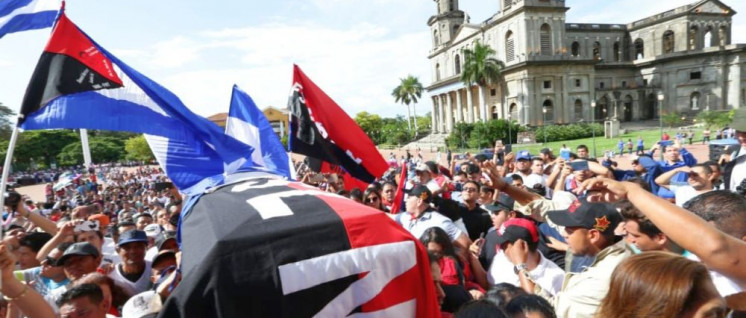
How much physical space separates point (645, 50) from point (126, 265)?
2865 inches

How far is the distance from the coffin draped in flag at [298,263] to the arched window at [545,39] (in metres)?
52.6

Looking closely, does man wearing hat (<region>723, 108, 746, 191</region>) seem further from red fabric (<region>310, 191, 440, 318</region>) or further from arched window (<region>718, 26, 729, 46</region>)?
arched window (<region>718, 26, 729, 46</region>)

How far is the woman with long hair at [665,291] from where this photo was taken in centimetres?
147

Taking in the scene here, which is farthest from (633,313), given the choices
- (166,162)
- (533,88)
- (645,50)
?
(645,50)

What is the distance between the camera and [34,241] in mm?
4379

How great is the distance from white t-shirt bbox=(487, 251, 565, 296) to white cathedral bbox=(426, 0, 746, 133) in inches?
1785

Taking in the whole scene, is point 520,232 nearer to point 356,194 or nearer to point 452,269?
point 452,269

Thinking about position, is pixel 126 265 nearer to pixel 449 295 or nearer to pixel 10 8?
pixel 10 8

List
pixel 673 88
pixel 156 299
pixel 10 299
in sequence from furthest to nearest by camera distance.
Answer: pixel 673 88, pixel 156 299, pixel 10 299

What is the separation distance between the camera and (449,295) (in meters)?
3.07

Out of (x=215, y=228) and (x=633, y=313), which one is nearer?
(x=633, y=313)

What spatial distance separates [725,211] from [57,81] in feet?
15.7

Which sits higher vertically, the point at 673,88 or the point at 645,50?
the point at 645,50

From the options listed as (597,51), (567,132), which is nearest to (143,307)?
(567,132)
